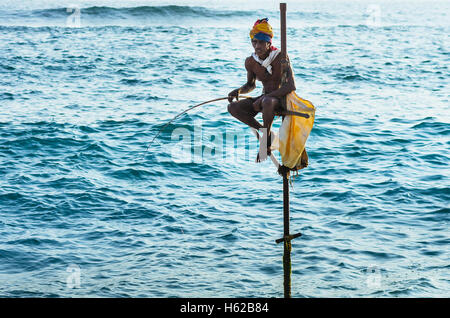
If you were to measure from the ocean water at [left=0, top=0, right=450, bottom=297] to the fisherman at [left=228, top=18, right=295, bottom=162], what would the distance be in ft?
9.82

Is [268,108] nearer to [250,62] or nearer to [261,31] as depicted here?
[250,62]

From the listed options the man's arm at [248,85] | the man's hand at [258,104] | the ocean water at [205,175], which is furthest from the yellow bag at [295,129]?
the ocean water at [205,175]

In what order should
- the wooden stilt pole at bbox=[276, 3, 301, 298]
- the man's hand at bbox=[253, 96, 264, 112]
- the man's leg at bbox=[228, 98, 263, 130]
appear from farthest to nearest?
the man's leg at bbox=[228, 98, 263, 130], the man's hand at bbox=[253, 96, 264, 112], the wooden stilt pole at bbox=[276, 3, 301, 298]

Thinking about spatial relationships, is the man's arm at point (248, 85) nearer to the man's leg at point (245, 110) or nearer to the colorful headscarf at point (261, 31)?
the man's leg at point (245, 110)

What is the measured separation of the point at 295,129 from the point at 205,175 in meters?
7.69

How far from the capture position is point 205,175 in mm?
16094

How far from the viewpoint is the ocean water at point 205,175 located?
36.0ft

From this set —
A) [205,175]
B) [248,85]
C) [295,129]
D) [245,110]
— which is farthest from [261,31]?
[205,175]

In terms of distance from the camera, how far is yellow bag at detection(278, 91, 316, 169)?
8.43 meters

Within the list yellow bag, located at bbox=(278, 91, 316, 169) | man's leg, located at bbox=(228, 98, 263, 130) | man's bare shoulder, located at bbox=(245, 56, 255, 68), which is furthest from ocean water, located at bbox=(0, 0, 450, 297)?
man's bare shoulder, located at bbox=(245, 56, 255, 68)

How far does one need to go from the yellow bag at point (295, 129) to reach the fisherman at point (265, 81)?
0.49ft

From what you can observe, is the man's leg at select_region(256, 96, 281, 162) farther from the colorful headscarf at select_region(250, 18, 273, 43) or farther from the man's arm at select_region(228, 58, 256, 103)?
the colorful headscarf at select_region(250, 18, 273, 43)

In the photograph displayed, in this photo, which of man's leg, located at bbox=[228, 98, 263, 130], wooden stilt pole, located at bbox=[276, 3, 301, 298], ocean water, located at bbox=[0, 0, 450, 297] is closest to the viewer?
wooden stilt pole, located at bbox=[276, 3, 301, 298]

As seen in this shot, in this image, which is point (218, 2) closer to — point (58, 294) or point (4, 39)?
point (4, 39)
